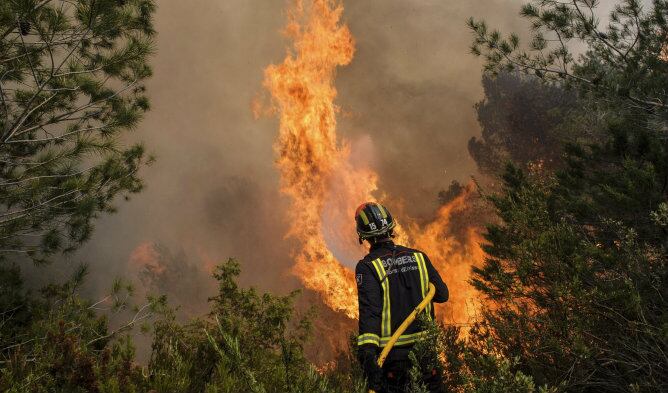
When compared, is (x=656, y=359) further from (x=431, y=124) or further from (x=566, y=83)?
(x=431, y=124)

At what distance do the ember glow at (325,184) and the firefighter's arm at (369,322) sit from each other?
15312mm

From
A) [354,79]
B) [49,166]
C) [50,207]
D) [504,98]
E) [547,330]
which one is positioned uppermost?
[354,79]

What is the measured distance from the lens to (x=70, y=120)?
588 centimetres

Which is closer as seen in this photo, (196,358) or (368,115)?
(196,358)

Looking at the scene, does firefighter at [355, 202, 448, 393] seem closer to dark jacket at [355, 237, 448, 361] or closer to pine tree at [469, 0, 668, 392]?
dark jacket at [355, 237, 448, 361]

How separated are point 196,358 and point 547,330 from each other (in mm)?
3360

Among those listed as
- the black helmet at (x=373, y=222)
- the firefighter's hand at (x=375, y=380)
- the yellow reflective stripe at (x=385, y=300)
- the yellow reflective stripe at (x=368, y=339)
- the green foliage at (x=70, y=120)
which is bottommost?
the firefighter's hand at (x=375, y=380)

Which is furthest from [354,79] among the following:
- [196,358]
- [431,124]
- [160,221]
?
[196,358]

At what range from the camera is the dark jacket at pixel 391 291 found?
291 cm

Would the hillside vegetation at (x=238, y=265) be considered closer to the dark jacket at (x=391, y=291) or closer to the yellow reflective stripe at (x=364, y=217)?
the dark jacket at (x=391, y=291)

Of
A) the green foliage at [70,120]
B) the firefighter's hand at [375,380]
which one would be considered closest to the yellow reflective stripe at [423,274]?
the firefighter's hand at [375,380]

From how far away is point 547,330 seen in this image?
3479mm

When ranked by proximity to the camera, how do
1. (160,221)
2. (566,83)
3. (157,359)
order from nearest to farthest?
(157,359) → (566,83) → (160,221)

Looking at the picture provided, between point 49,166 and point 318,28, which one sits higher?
point 318,28
